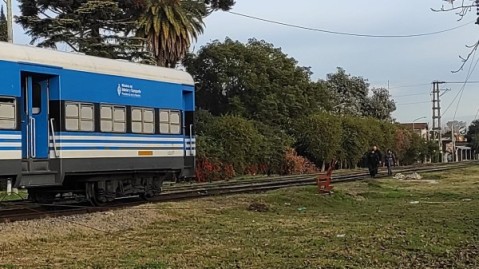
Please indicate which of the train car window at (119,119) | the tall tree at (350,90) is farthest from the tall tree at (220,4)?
the tall tree at (350,90)

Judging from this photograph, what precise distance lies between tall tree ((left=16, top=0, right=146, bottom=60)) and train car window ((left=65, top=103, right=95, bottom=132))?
1912 centimetres

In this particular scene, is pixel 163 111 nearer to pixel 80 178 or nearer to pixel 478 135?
pixel 80 178

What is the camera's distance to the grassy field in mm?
10188

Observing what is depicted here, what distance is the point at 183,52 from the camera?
4334 centimetres

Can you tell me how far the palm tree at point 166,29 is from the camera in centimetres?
4084

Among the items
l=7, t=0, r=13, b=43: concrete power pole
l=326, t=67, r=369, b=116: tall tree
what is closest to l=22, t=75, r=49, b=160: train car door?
l=7, t=0, r=13, b=43: concrete power pole

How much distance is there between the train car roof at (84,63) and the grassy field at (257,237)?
3.63 meters

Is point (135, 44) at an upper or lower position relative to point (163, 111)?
upper

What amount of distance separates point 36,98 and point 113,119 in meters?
2.39

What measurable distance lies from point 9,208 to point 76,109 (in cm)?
343

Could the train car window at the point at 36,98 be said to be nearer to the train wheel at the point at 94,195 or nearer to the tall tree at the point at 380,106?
the train wheel at the point at 94,195

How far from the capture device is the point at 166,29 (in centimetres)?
4116

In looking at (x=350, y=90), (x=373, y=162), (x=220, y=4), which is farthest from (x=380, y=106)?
(x=373, y=162)

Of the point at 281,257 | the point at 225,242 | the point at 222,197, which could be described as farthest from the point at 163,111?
the point at 281,257
